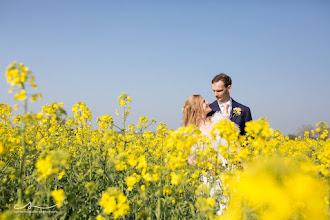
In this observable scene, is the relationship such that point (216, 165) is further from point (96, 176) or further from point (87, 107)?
point (87, 107)

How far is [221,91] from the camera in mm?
4922

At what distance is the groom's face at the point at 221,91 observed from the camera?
16.1ft

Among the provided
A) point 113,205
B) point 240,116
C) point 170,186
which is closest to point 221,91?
point 240,116

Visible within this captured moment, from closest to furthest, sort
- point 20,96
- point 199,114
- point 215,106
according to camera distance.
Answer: point 20,96 < point 199,114 < point 215,106

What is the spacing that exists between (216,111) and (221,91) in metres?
0.43

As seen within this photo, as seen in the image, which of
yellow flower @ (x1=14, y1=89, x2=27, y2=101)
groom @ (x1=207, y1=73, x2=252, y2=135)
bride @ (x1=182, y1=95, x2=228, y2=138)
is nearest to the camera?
yellow flower @ (x1=14, y1=89, x2=27, y2=101)

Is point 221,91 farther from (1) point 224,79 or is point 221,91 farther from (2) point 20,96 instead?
(2) point 20,96

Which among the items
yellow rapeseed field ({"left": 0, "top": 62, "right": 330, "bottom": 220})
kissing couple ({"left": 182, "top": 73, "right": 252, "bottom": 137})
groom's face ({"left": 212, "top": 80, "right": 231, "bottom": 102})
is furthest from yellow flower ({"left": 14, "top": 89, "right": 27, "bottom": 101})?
groom's face ({"left": 212, "top": 80, "right": 231, "bottom": 102})

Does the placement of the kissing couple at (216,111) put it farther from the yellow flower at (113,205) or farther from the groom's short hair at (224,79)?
the yellow flower at (113,205)

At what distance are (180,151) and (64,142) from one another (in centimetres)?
369

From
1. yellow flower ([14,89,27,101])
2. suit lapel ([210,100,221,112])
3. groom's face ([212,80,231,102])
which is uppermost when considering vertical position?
groom's face ([212,80,231,102])

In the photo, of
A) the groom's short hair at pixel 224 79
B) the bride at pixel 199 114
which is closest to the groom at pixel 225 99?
the groom's short hair at pixel 224 79

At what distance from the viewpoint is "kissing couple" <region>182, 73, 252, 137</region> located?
4273 mm

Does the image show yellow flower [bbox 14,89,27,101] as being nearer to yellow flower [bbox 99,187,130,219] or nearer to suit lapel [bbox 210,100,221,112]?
yellow flower [bbox 99,187,130,219]
